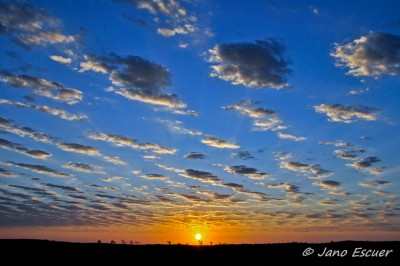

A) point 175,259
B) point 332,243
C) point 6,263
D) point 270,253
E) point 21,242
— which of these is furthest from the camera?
point 332,243

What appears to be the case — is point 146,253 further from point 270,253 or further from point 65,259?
→ point 270,253

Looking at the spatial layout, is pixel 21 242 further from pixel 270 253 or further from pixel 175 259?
pixel 270 253

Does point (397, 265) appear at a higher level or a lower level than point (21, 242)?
lower

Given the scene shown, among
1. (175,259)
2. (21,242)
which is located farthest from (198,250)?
(21,242)

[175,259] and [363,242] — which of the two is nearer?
[175,259]

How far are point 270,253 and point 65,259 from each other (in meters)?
27.1

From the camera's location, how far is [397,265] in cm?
3869

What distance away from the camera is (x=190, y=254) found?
4747cm

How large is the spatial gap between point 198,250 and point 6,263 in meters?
25.4

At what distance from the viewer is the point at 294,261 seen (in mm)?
44000

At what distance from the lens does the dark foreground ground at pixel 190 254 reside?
39094 millimetres

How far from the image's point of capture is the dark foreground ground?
39.1m

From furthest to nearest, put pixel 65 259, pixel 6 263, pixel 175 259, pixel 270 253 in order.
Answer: pixel 270 253, pixel 175 259, pixel 65 259, pixel 6 263

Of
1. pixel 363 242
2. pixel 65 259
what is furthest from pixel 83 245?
pixel 363 242
